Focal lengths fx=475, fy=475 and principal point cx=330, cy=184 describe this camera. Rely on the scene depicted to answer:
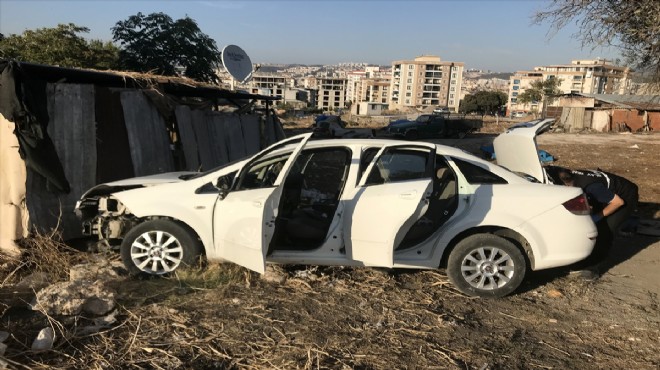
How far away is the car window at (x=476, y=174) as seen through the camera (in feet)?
15.3

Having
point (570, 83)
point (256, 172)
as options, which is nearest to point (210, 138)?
point (256, 172)

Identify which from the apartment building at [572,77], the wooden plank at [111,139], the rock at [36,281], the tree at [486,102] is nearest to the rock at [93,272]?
the rock at [36,281]

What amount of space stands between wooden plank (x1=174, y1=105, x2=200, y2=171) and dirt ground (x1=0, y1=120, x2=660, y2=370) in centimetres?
432

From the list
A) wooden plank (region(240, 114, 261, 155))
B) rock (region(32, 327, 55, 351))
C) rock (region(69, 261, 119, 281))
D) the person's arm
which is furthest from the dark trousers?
wooden plank (region(240, 114, 261, 155))

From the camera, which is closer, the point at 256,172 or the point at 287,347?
the point at 287,347

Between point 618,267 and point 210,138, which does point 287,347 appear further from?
point 210,138

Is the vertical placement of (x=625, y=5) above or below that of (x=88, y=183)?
above

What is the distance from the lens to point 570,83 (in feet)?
516

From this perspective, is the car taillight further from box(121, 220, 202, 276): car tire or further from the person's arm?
box(121, 220, 202, 276): car tire

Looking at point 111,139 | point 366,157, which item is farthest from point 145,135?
point 366,157

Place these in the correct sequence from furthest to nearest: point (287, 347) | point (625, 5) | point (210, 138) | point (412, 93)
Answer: point (412, 93)
point (210, 138)
point (625, 5)
point (287, 347)

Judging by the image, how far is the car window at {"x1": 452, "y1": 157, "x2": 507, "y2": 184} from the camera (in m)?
4.67

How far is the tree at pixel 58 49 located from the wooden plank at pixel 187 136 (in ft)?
51.1

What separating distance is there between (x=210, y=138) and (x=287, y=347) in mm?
7048
